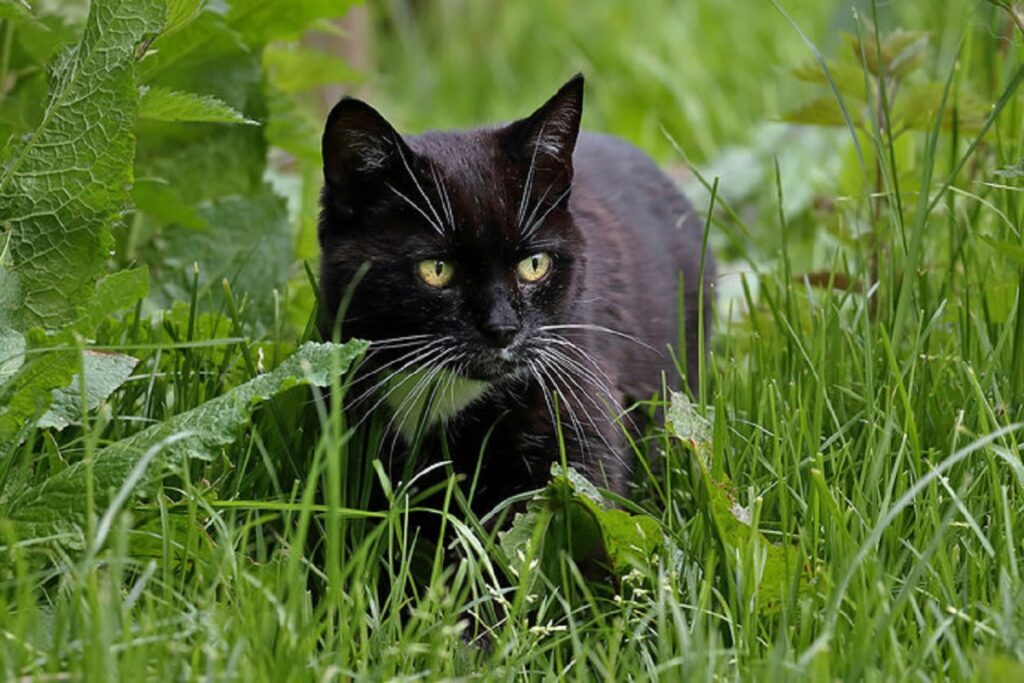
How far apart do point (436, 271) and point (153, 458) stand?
56 cm

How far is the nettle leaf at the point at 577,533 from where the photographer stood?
2.23m

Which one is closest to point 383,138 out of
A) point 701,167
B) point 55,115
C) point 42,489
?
point 55,115

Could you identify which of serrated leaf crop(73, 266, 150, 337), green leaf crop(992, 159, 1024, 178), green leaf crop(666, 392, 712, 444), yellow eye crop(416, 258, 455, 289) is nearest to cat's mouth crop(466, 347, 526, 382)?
yellow eye crop(416, 258, 455, 289)

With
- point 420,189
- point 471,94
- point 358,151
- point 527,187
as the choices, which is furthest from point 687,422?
point 471,94

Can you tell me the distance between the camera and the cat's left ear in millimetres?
2463

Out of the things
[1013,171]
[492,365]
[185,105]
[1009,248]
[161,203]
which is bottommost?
[492,365]

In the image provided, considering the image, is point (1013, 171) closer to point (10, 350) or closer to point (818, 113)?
→ point (818, 113)

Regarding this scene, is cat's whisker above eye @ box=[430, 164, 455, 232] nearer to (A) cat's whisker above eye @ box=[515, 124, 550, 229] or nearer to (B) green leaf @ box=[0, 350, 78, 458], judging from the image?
(A) cat's whisker above eye @ box=[515, 124, 550, 229]

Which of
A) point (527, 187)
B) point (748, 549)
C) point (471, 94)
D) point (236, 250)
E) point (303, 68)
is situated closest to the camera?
point (748, 549)

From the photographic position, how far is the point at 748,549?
6.59 feet

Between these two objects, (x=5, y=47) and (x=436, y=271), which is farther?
(x=5, y=47)

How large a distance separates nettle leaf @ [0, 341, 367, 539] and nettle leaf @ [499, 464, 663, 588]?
40 cm

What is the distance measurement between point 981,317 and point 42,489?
1.54m

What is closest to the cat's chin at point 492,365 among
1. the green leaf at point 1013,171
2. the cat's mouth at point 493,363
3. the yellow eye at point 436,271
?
the cat's mouth at point 493,363
